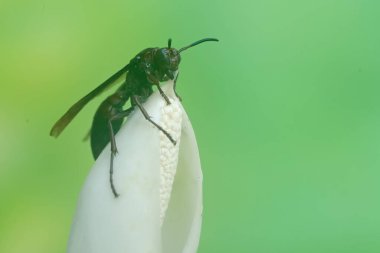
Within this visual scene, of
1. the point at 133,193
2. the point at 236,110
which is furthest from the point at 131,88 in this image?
the point at 236,110

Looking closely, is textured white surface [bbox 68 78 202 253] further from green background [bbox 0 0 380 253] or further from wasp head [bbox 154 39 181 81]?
green background [bbox 0 0 380 253]

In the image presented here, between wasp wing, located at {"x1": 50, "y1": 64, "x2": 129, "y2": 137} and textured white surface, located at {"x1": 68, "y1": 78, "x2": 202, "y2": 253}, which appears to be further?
wasp wing, located at {"x1": 50, "y1": 64, "x2": 129, "y2": 137}

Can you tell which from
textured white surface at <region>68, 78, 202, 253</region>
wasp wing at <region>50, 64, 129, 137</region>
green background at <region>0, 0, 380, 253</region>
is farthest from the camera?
green background at <region>0, 0, 380, 253</region>

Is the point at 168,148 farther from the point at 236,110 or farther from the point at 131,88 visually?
the point at 236,110

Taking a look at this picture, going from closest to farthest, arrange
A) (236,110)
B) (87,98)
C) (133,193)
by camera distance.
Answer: (133,193) < (87,98) < (236,110)

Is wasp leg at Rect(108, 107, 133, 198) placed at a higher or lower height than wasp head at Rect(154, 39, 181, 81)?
lower

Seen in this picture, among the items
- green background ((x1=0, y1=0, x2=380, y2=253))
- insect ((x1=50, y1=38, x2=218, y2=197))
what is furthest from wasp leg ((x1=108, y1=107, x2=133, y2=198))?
green background ((x1=0, y1=0, x2=380, y2=253))

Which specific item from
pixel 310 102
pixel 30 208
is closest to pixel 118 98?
pixel 30 208
